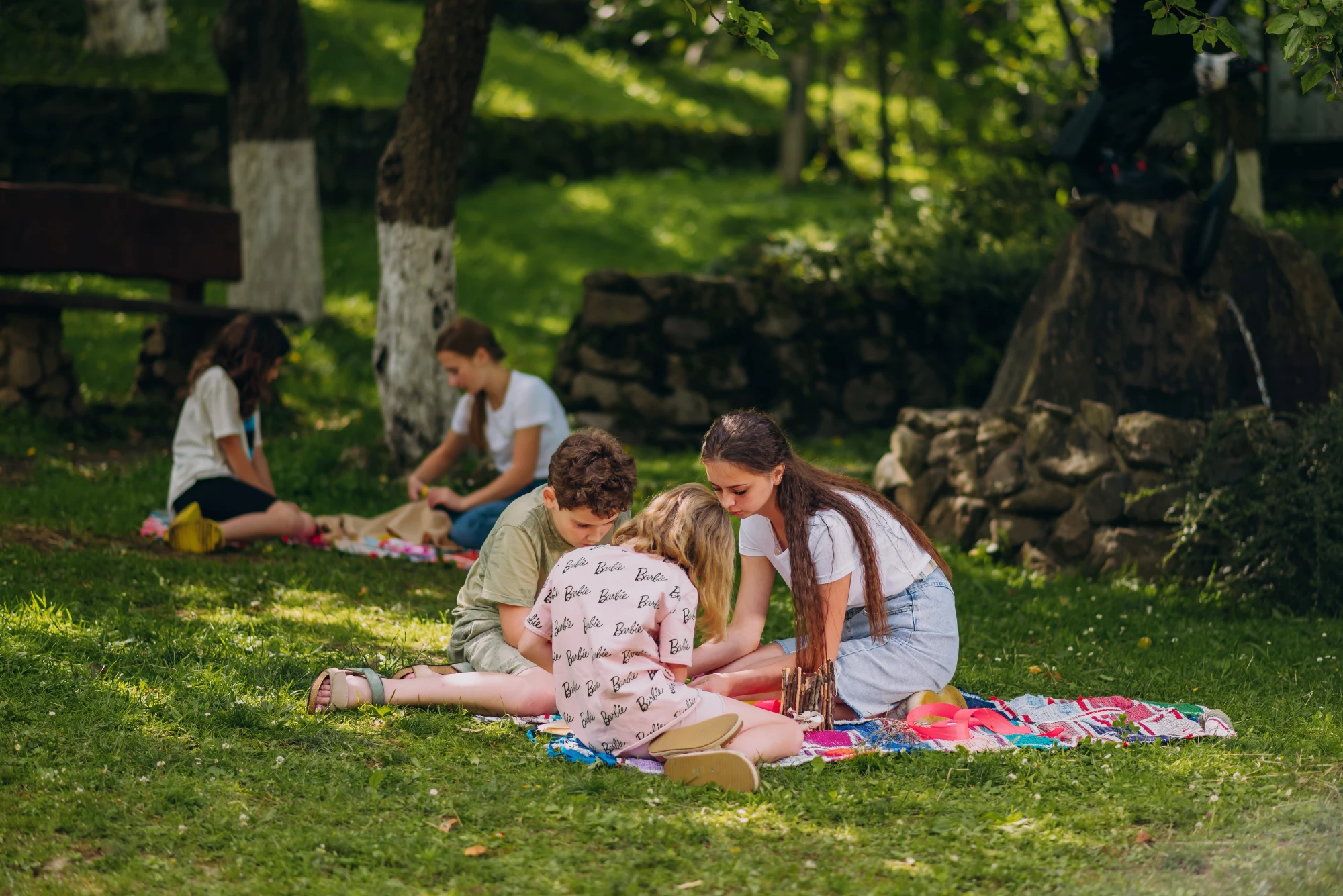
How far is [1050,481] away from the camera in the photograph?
7113 millimetres

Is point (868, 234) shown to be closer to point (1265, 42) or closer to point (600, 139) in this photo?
point (1265, 42)

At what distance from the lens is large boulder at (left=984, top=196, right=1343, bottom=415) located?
7.75 metres

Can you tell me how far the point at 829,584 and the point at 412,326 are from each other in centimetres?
505

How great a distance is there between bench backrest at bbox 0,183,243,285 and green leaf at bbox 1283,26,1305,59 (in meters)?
7.58

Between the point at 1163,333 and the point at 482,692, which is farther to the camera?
the point at 1163,333

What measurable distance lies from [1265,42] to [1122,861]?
9469mm

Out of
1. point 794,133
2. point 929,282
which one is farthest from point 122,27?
point 929,282

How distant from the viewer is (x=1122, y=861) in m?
3.39

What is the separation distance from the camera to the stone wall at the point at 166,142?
1374 cm

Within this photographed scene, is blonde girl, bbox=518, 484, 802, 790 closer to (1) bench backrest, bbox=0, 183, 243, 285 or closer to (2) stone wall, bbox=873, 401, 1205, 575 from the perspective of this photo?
(2) stone wall, bbox=873, 401, 1205, 575

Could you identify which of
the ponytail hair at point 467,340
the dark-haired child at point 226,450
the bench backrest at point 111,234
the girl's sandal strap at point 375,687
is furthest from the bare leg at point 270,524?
the bench backrest at point 111,234

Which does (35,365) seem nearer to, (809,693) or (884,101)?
(809,693)

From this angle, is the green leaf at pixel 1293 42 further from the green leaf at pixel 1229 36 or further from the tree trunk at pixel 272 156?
the tree trunk at pixel 272 156

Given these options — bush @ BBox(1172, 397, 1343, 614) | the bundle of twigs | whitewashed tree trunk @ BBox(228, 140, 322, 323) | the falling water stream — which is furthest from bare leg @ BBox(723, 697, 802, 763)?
whitewashed tree trunk @ BBox(228, 140, 322, 323)
